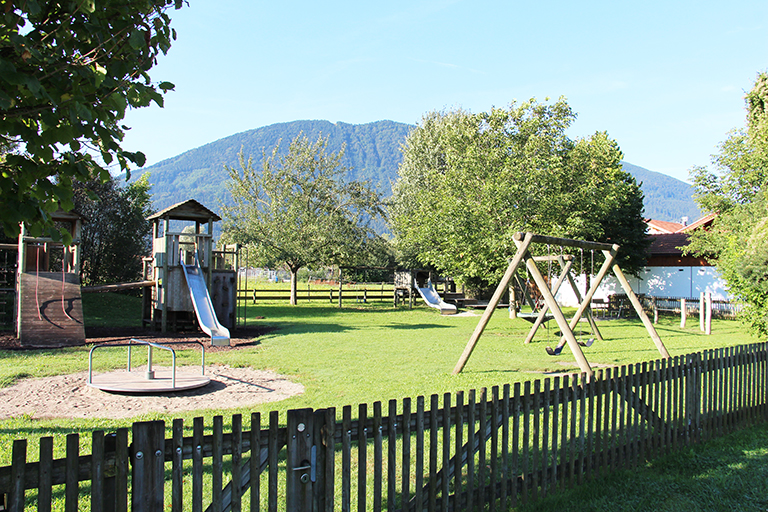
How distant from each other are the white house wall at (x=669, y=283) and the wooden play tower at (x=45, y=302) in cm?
2382

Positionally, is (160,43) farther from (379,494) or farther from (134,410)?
(134,410)

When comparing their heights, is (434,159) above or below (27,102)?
above

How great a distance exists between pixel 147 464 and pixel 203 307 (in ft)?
42.6

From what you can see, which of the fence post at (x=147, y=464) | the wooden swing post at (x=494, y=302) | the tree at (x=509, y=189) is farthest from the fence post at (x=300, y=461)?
the tree at (x=509, y=189)

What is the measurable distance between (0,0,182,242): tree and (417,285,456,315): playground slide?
76.7 ft

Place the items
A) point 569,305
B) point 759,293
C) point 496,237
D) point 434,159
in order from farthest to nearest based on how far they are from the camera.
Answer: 1. point 434,159
2. point 569,305
3. point 496,237
4. point 759,293

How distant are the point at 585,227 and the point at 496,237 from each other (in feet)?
13.3

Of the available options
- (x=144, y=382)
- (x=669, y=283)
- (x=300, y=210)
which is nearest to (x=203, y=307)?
(x=144, y=382)

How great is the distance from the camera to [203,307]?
15102 mm

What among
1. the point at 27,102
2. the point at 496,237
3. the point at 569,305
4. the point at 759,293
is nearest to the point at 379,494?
the point at 27,102

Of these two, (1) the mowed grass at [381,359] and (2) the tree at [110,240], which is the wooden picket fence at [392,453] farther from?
(2) the tree at [110,240]

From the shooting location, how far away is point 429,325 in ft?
65.5

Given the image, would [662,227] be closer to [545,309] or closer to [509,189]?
[509,189]

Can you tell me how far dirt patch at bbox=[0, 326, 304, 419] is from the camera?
6749mm
